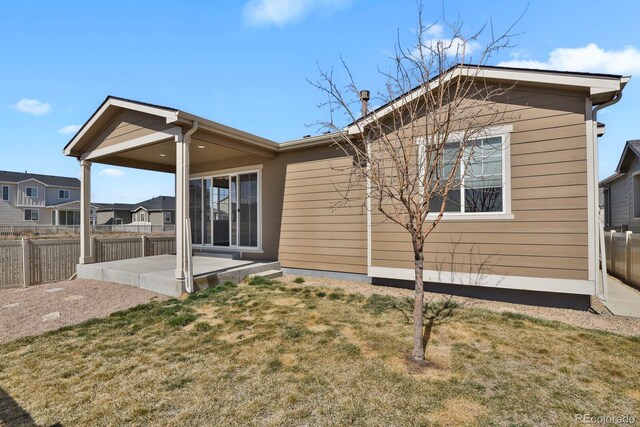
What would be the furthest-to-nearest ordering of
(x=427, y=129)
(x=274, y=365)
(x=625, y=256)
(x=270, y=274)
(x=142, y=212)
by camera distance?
(x=142, y=212)
(x=270, y=274)
(x=625, y=256)
(x=427, y=129)
(x=274, y=365)

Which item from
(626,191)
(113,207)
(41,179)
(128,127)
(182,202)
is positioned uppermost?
(41,179)

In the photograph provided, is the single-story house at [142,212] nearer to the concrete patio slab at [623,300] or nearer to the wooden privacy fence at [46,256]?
the wooden privacy fence at [46,256]

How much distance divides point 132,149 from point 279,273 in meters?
4.21

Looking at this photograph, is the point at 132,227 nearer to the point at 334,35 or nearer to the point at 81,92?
the point at 81,92

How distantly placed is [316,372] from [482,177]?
4.10 meters

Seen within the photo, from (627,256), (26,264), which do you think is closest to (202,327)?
(26,264)

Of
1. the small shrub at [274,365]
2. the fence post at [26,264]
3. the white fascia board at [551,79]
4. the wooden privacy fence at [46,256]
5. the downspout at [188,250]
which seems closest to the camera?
the small shrub at [274,365]

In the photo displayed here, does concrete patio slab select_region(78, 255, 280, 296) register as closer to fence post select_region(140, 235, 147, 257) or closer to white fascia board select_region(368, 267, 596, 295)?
fence post select_region(140, 235, 147, 257)

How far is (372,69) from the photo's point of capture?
416 centimetres

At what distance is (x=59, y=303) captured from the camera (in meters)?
5.25

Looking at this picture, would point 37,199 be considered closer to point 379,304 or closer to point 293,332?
point 293,332

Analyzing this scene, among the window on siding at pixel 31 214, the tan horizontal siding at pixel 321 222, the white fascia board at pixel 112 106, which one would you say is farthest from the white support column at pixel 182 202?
the window on siding at pixel 31 214

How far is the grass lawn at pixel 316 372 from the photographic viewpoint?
7.18 feet

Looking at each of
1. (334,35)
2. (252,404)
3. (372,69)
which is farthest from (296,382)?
(334,35)
